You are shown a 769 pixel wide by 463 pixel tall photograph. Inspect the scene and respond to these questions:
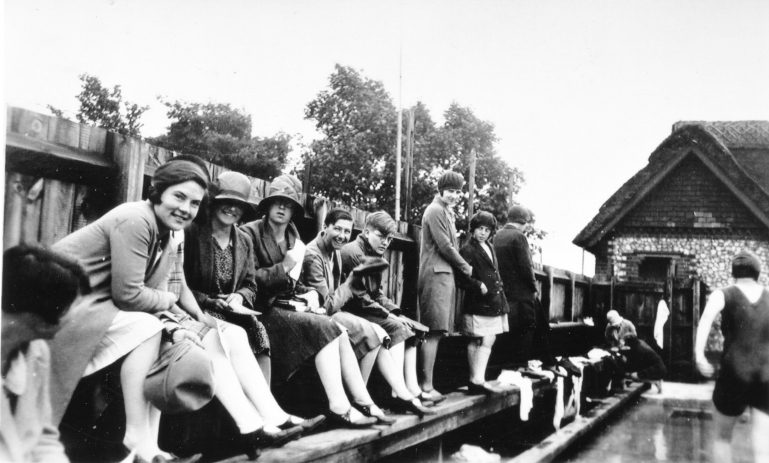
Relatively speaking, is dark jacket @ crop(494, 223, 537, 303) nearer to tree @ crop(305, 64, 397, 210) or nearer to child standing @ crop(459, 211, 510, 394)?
child standing @ crop(459, 211, 510, 394)

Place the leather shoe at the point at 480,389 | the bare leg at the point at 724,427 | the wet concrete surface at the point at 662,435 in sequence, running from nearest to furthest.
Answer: the bare leg at the point at 724,427
the leather shoe at the point at 480,389
the wet concrete surface at the point at 662,435

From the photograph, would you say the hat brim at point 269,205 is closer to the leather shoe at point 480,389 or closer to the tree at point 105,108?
the tree at point 105,108

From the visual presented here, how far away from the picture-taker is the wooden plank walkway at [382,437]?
284 cm

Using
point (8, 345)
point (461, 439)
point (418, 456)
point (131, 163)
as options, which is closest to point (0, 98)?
point (131, 163)

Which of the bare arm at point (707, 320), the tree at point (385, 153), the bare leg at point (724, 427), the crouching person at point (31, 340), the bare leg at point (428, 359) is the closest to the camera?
the crouching person at point (31, 340)

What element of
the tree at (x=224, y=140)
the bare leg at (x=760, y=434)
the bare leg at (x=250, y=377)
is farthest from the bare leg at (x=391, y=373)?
the tree at (x=224, y=140)

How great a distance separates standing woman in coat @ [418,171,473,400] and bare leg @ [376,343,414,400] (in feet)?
2.62

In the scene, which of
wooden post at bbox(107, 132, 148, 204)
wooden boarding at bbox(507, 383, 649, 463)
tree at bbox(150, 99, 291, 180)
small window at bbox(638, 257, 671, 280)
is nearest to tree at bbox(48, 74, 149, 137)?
wooden post at bbox(107, 132, 148, 204)

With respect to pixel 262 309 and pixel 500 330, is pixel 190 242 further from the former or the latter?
pixel 500 330

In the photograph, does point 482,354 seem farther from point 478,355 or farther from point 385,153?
point 385,153

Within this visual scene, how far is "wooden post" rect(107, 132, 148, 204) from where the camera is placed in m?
2.78

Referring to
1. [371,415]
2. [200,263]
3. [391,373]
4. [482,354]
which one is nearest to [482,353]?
[482,354]

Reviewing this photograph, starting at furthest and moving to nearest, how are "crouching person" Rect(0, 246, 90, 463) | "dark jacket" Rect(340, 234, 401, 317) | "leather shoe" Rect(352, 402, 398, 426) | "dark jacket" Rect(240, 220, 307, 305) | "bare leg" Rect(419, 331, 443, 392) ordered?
"bare leg" Rect(419, 331, 443, 392) < "dark jacket" Rect(340, 234, 401, 317) < "leather shoe" Rect(352, 402, 398, 426) < "dark jacket" Rect(240, 220, 307, 305) < "crouching person" Rect(0, 246, 90, 463)

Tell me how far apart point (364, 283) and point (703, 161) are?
8.22 m
